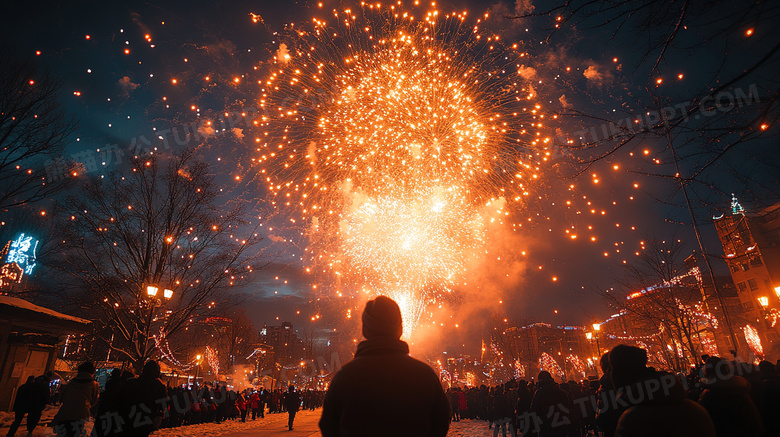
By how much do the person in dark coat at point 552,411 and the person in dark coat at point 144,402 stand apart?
6.20 m

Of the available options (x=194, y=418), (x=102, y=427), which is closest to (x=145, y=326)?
(x=194, y=418)

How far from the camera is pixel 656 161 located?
17.9ft

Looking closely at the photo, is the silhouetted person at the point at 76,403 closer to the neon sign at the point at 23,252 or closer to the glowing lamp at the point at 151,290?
the glowing lamp at the point at 151,290

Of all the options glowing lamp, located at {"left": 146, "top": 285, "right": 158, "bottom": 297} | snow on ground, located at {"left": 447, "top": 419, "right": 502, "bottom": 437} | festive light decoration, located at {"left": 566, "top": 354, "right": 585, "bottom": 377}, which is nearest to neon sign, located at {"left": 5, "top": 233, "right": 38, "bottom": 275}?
glowing lamp, located at {"left": 146, "top": 285, "right": 158, "bottom": 297}

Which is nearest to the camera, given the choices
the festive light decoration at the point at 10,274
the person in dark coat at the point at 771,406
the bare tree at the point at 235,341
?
the person in dark coat at the point at 771,406

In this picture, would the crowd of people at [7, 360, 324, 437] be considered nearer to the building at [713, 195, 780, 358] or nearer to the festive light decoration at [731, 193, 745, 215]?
the festive light decoration at [731, 193, 745, 215]

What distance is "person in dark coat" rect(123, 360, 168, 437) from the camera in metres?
5.11

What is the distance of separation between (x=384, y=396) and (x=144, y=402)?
525 centimetres

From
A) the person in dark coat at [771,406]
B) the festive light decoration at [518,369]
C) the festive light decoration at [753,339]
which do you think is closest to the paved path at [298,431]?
the person in dark coat at [771,406]

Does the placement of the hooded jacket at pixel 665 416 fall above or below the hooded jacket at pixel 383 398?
below

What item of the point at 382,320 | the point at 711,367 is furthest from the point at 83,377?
the point at 711,367

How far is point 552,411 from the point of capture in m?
5.95

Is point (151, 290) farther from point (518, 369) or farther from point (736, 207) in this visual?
point (518, 369)

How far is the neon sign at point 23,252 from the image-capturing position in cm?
3212
